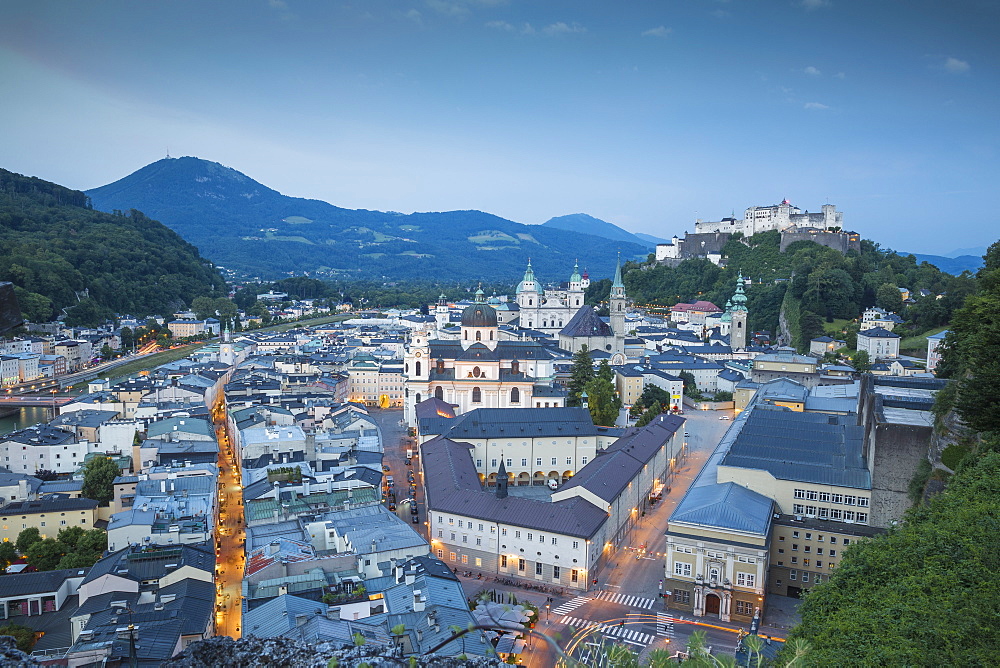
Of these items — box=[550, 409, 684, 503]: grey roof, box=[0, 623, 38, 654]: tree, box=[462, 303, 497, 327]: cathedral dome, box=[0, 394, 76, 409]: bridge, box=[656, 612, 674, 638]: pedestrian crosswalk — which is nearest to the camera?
box=[0, 623, 38, 654]: tree

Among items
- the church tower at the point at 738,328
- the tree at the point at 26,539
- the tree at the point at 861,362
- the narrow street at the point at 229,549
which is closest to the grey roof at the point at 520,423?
the narrow street at the point at 229,549

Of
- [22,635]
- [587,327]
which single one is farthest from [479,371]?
[22,635]

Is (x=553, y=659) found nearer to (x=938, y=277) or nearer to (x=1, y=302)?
(x=1, y=302)

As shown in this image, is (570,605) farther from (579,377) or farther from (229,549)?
(579,377)

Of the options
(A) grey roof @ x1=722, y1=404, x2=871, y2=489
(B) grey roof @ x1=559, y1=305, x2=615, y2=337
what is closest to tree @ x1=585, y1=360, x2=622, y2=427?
(A) grey roof @ x1=722, y1=404, x2=871, y2=489

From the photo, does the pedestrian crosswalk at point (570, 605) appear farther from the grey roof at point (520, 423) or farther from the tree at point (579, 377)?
the tree at point (579, 377)

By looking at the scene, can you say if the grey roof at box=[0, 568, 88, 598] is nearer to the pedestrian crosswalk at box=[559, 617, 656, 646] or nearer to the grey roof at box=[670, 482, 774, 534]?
the pedestrian crosswalk at box=[559, 617, 656, 646]

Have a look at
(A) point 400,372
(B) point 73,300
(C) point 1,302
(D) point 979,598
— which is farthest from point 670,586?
(B) point 73,300
